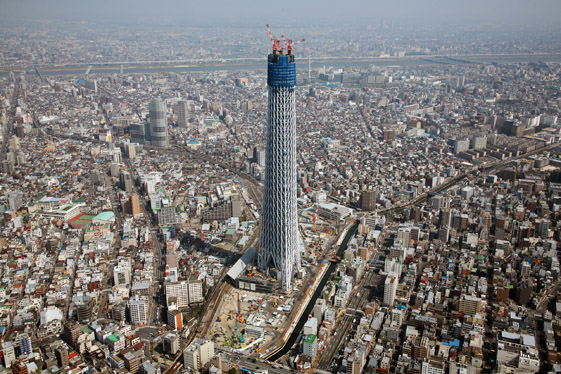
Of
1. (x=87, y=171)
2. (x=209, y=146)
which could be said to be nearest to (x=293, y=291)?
(x=87, y=171)

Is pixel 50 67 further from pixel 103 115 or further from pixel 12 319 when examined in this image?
pixel 12 319

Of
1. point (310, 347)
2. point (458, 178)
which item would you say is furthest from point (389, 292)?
point (458, 178)

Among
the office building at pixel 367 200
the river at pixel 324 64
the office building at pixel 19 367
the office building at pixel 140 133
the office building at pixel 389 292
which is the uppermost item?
the river at pixel 324 64

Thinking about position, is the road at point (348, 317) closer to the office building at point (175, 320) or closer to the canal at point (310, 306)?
the canal at point (310, 306)

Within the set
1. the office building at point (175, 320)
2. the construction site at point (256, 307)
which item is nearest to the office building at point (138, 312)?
the office building at point (175, 320)

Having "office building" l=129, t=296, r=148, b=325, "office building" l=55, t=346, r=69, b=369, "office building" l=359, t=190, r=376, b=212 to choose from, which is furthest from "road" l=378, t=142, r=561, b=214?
"office building" l=55, t=346, r=69, b=369

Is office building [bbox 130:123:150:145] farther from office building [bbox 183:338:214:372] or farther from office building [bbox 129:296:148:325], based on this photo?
office building [bbox 183:338:214:372]
